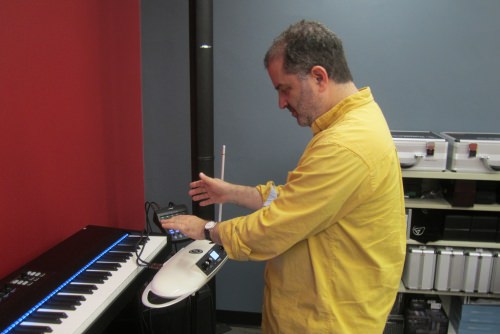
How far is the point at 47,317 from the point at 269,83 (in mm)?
1781

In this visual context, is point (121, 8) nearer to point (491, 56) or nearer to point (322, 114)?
point (322, 114)

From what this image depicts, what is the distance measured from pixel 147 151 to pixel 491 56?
2122 mm

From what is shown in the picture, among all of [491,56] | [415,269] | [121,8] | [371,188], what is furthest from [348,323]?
[121,8]

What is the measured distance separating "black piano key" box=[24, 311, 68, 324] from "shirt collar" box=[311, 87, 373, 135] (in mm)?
969

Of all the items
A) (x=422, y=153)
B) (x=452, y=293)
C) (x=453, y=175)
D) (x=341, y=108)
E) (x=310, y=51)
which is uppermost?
(x=310, y=51)

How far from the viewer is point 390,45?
8.23 ft

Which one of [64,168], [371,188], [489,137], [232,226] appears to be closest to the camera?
[371,188]

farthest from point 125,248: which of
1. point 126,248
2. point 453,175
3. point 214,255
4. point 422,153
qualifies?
Answer: point 453,175

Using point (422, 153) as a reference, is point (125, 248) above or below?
below

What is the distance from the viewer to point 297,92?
1234 millimetres

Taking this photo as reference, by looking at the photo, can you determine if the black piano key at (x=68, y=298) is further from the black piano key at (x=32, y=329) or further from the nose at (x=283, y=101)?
the nose at (x=283, y=101)

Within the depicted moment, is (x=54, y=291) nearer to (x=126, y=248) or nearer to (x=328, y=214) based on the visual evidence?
(x=126, y=248)

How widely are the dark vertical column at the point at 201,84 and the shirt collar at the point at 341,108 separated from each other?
3.22 feet

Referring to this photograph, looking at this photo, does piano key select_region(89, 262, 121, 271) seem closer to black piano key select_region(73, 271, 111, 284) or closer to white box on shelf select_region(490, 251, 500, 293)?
black piano key select_region(73, 271, 111, 284)
